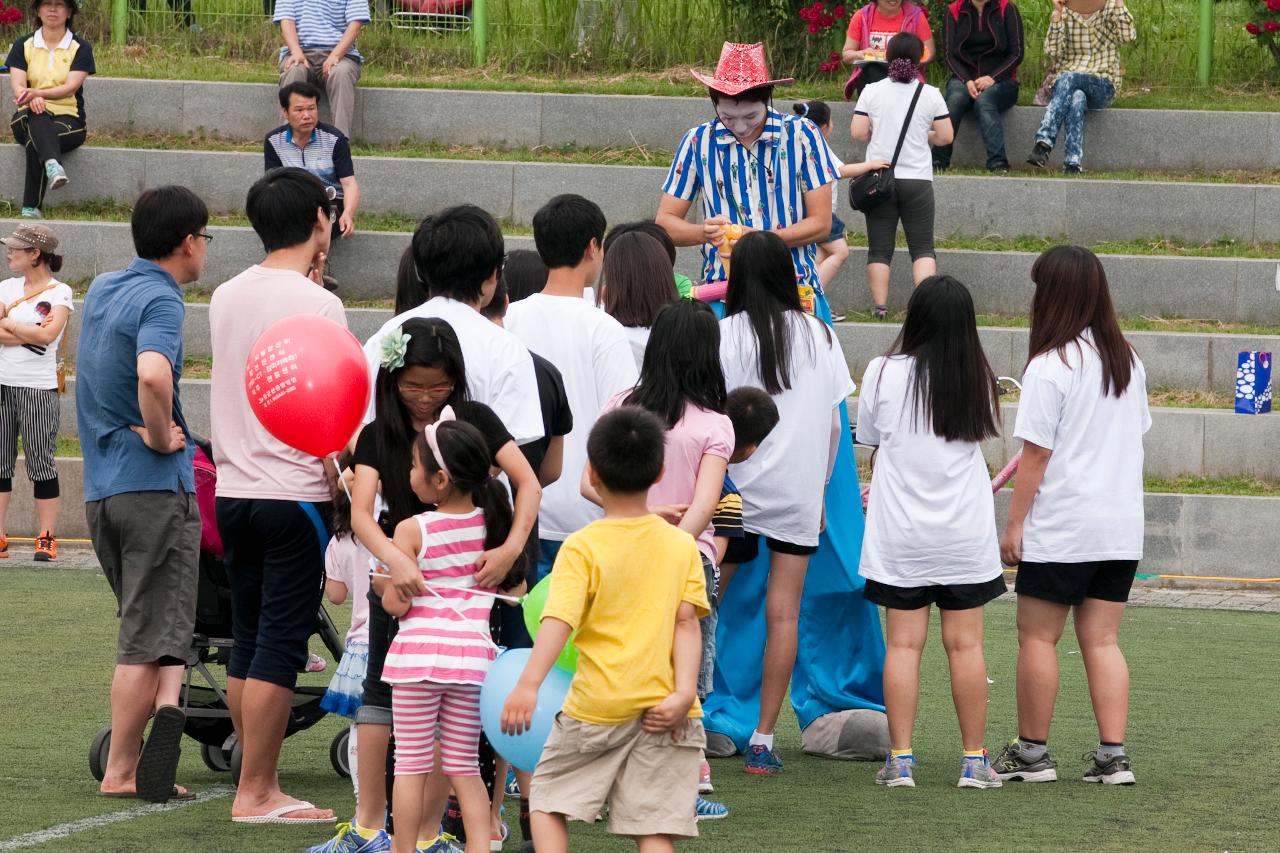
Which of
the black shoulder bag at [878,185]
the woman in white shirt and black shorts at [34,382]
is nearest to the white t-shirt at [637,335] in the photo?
the woman in white shirt and black shorts at [34,382]

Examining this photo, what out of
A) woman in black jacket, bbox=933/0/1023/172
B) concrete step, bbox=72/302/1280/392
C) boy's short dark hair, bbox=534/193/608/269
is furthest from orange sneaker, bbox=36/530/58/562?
woman in black jacket, bbox=933/0/1023/172

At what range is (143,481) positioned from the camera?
555 centimetres

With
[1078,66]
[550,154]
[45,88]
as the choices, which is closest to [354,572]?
[45,88]

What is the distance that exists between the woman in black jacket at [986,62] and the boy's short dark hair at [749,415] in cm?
1001

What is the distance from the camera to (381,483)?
466cm

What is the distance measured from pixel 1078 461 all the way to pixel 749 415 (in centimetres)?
116

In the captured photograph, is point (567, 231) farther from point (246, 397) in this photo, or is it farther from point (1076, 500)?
point (1076, 500)

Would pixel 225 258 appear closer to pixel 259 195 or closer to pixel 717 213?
pixel 717 213

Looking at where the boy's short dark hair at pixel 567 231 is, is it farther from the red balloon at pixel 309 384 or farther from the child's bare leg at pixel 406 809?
the child's bare leg at pixel 406 809

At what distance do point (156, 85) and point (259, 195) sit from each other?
1152 centimetres

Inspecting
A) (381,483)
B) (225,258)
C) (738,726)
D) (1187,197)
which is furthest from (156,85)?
(381,483)

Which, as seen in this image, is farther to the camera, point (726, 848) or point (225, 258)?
point (225, 258)

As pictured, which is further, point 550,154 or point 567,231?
point 550,154

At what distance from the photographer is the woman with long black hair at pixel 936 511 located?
5.85 metres
